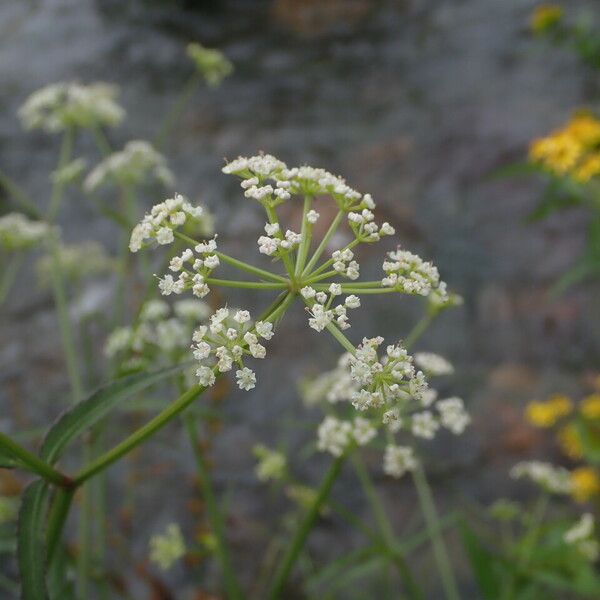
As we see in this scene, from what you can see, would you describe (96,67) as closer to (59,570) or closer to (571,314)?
(571,314)

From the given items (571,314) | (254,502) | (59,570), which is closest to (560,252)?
(571,314)

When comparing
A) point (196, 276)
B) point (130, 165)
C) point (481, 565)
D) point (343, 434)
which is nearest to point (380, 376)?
point (196, 276)

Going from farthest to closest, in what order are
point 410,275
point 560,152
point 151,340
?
1. point 560,152
2. point 151,340
3. point 410,275

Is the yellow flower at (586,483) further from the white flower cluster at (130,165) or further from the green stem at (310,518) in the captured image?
the white flower cluster at (130,165)

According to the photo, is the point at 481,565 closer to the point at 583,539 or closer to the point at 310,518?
the point at 583,539

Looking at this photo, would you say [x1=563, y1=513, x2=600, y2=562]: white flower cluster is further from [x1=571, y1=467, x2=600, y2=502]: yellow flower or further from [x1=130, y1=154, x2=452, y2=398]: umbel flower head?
[x1=130, y1=154, x2=452, y2=398]: umbel flower head

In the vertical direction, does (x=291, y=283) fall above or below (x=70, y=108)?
below

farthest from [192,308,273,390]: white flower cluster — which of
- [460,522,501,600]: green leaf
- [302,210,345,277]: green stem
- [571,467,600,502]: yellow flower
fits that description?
[571,467,600,502]: yellow flower
